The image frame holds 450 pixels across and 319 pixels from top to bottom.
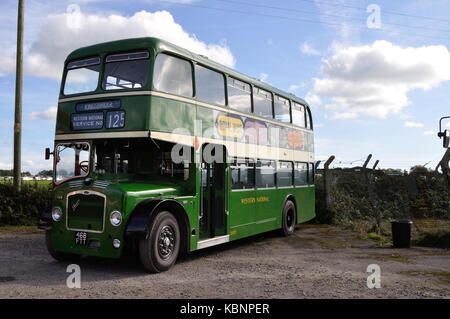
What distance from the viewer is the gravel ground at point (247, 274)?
5.99m

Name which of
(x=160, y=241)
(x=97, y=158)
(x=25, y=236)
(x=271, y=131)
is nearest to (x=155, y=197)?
(x=160, y=241)

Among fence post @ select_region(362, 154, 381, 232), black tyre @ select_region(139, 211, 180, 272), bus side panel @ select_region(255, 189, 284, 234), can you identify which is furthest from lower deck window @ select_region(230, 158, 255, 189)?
fence post @ select_region(362, 154, 381, 232)

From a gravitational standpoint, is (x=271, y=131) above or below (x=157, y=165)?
above

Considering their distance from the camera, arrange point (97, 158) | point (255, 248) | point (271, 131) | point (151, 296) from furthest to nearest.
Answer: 1. point (271, 131)
2. point (255, 248)
3. point (97, 158)
4. point (151, 296)

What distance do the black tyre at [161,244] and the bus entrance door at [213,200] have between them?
4.63 feet

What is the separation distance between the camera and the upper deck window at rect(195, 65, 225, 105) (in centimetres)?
870

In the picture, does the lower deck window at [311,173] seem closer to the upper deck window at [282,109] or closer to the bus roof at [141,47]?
the upper deck window at [282,109]

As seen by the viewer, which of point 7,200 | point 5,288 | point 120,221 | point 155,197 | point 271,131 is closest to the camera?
point 5,288

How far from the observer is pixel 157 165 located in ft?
27.4

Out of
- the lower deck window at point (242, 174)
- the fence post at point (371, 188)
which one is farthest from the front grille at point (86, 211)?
the fence post at point (371, 188)

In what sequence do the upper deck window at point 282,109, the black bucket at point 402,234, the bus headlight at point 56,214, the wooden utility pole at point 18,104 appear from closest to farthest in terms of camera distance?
1. the bus headlight at point 56,214
2. the black bucket at point 402,234
3. the upper deck window at point 282,109
4. the wooden utility pole at point 18,104

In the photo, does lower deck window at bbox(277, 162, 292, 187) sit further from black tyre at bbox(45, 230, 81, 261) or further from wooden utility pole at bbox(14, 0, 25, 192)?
wooden utility pole at bbox(14, 0, 25, 192)

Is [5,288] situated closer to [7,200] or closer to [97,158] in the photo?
[97,158]
